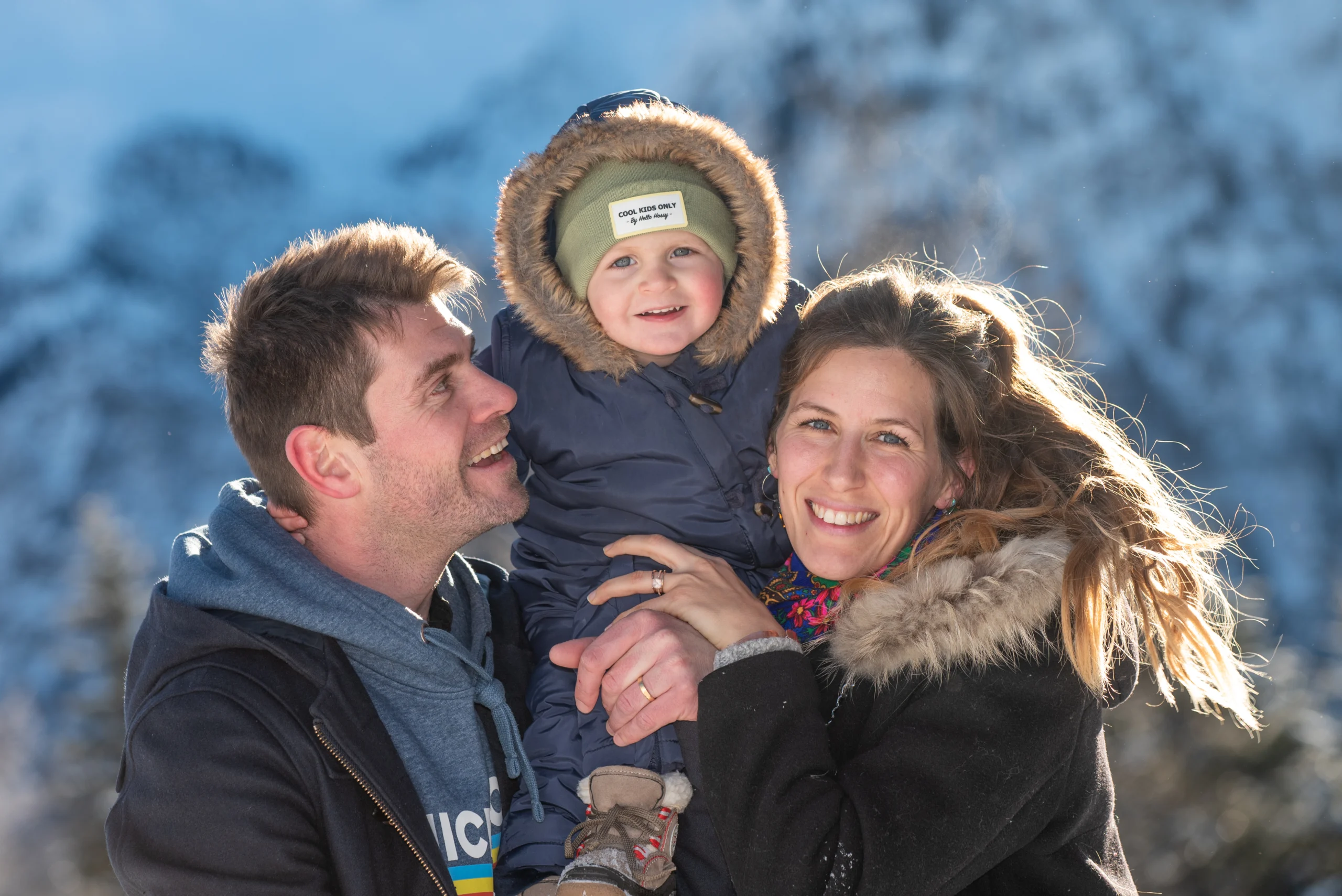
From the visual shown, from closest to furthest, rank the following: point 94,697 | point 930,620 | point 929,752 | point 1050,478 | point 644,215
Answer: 1. point 929,752
2. point 930,620
3. point 1050,478
4. point 644,215
5. point 94,697

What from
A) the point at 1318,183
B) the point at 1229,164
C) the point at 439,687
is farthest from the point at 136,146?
the point at 439,687

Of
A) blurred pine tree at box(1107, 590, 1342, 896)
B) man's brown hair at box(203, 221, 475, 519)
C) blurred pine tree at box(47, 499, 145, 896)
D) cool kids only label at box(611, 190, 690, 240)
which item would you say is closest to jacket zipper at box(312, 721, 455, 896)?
man's brown hair at box(203, 221, 475, 519)

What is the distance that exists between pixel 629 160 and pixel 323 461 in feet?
3.92

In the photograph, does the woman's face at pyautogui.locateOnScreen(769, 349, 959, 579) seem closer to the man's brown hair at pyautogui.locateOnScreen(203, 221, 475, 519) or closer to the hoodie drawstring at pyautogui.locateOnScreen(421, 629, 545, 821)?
the hoodie drawstring at pyautogui.locateOnScreen(421, 629, 545, 821)

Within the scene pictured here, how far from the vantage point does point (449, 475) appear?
3.00 m

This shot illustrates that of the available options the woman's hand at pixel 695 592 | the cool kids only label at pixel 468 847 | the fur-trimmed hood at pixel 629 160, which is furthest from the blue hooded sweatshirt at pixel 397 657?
the fur-trimmed hood at pixel 629 160

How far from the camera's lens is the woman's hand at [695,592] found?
267 centimetres

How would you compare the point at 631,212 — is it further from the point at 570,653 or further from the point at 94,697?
the point at 94,697

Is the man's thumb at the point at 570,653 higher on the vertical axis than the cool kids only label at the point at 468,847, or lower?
higher

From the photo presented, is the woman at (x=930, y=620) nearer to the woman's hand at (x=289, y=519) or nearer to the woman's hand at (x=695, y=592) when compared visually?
the woman's hand at (x=695, y=592)

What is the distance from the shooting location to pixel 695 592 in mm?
2764

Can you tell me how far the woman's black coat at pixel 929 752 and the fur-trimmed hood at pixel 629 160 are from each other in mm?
932

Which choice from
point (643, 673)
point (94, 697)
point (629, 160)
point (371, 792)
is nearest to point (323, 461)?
point (371, 792)

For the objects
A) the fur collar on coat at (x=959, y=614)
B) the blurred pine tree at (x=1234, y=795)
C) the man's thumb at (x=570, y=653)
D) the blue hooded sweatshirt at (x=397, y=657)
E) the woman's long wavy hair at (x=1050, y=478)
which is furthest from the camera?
the blurred pine tree at (x=1234, y=795)
